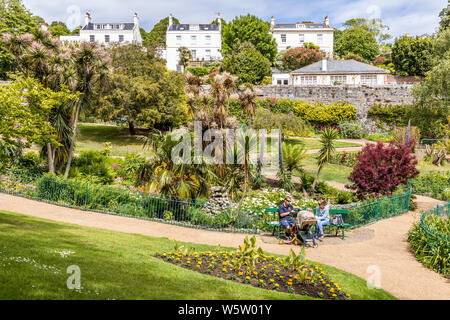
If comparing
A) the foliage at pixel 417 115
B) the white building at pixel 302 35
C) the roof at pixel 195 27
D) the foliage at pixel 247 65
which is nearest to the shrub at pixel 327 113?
the foliage at pixel 417 115

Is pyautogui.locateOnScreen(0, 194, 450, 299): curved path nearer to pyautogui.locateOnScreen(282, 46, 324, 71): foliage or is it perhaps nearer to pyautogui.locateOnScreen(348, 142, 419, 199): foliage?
pyautogui.locateOnScreen(348, 142, 419, 199): foliage

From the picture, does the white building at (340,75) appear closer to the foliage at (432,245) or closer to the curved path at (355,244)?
the curved path at (355,244)

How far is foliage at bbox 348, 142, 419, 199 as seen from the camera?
711 inches

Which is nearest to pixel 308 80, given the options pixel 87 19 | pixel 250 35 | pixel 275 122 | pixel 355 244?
pixel 250 35

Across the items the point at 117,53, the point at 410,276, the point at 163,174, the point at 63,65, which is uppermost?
the point at 117,53

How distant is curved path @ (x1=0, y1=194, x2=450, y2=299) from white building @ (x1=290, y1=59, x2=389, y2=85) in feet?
117

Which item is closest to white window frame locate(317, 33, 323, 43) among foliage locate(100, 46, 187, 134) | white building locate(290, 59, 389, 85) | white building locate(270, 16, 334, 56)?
white building locate(270, 16, 334, 56)

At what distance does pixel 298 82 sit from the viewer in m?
51.4

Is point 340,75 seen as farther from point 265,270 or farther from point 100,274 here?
point 100,274

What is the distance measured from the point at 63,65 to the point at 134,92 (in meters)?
15.4

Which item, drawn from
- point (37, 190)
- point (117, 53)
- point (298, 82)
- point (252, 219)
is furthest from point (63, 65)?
point (298, 82)

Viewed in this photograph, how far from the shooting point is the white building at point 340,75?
50000 millimetres
